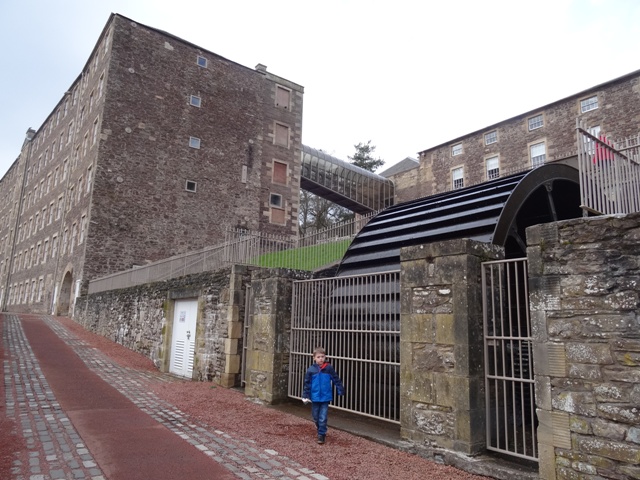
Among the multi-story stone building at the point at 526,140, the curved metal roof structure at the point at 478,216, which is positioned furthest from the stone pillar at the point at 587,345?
the multi-story stone building at the point at 526,140

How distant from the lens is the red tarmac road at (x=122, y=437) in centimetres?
448

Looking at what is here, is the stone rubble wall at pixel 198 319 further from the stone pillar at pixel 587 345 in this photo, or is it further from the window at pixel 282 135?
the window at pixel 282 135

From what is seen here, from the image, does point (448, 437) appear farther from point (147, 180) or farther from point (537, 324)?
point (147, 180)

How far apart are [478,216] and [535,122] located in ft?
73.5

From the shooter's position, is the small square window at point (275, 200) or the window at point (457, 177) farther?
the window at point (457, 177)

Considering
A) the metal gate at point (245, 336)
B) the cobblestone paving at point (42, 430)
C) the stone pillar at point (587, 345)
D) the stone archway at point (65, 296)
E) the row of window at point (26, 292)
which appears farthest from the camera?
the row of window at point (26, 292)

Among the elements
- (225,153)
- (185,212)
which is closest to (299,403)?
(185,212)

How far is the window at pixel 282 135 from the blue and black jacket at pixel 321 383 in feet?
78.0

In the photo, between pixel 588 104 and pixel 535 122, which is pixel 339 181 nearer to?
pixel 535 122

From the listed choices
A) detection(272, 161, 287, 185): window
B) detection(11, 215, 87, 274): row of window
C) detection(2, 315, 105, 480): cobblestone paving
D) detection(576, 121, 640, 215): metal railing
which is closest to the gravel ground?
detection(2, 315, 105, 480): cobblestone paving

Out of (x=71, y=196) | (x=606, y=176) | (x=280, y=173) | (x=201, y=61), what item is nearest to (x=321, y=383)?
(x=606, y=176)

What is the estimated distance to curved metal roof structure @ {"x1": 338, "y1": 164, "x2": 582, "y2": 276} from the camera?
7816 millimetres

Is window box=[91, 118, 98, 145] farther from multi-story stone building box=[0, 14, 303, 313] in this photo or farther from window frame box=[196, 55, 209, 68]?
window frame box=[196, 55, 209, 68]

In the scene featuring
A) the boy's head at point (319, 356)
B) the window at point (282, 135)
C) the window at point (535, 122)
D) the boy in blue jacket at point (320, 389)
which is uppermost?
the window at point (535, 122)
